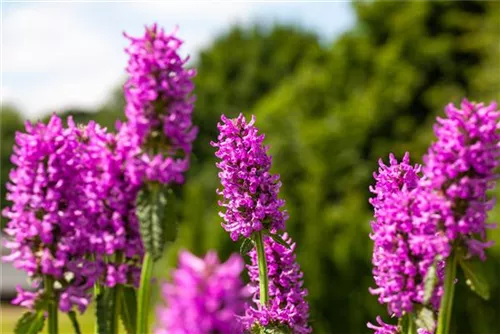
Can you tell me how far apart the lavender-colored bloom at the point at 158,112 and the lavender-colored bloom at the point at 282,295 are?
1006 millimetres

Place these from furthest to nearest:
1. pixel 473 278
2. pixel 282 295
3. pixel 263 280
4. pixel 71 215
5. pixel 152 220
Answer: pixel 282 295 → pixel 263 280 → pixel 473 278 → pixel 71 215 → pixel 152 220

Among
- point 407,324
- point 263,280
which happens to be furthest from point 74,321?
point 407,324

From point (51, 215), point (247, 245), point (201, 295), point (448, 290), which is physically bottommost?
point (201, 295)

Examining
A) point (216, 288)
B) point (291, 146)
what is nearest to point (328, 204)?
point (291, 146)

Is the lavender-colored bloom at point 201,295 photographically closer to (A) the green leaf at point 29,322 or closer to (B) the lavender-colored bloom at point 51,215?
(B) the lavender-colored bloom at point 51,215

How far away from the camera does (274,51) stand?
4922cm

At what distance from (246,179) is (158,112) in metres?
0.88

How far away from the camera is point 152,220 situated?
91.3 inches

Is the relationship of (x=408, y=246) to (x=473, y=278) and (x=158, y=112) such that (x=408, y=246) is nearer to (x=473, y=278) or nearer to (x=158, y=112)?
(x=473, y=278)

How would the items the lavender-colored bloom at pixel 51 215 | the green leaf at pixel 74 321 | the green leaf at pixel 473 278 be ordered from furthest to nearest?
the green leaf at pixel 473 278 < the green leaf at pixel 74 321 < the lavender-colored bloom at pixel 51 215

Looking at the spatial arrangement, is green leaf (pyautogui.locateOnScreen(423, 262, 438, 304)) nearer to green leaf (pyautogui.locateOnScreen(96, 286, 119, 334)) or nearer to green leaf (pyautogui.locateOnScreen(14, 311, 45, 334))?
green leaf (pyautogui.locateOnScreen(96, 286, 119, 334))

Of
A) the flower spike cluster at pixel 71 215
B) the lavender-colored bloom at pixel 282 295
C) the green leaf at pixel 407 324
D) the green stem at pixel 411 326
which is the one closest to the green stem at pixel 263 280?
the lavender-colored bloom at pixel 282 295

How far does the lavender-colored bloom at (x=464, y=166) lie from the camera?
249 centimetres

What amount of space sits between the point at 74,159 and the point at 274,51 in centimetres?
4723
